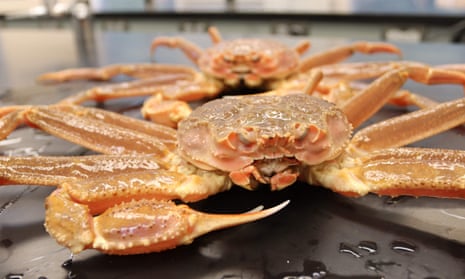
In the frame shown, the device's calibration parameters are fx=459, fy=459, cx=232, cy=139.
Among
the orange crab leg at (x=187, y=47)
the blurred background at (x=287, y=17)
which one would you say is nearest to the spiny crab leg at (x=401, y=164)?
the orange crab leg at (x=187, y=47)

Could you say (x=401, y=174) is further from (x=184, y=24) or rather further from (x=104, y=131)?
(x=184, y=24)

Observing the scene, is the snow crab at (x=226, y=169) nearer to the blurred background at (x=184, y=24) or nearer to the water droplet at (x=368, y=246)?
the water droplet at (x=368, y=246)

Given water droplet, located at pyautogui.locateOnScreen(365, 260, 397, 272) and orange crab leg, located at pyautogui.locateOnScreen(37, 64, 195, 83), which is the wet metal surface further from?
orange crab leg, located at pyautogui.locateOnScreen(37, 64, 195, 83)

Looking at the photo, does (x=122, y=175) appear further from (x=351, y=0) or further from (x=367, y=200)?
(x=351, y=0)

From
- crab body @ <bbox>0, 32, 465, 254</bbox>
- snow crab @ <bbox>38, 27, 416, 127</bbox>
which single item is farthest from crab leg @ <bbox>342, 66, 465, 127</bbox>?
snow crab @ <bbox>38, 27, 416, 127</bbox>

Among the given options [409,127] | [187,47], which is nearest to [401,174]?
[409,127]

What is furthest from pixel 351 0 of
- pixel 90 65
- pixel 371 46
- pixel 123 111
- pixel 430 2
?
pixel 123 111
